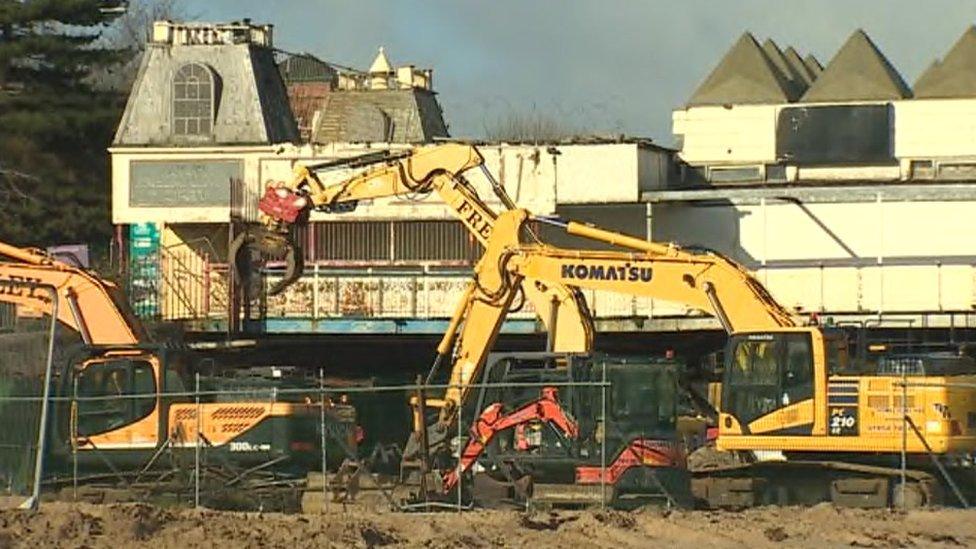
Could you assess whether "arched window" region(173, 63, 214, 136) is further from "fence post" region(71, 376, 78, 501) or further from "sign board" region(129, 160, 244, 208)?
"fence post" region(71, 376, 78, 501)

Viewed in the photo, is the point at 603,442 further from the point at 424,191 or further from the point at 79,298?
the point at 79,298

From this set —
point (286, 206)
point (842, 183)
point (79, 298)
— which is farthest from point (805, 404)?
point (842, 183)

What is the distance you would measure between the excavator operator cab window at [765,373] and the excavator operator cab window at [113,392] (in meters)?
8.81

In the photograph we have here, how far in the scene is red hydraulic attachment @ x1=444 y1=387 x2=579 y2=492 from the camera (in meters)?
28.8

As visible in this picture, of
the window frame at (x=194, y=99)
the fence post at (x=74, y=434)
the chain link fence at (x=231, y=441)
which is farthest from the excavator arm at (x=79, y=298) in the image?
the window frame at (x=194, y=99)

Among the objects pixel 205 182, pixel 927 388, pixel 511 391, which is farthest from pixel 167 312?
pixel 927 388

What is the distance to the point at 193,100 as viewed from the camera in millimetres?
53125

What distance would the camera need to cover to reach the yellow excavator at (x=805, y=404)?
29.3m

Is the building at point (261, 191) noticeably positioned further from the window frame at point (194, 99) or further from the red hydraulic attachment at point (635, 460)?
the red hydraulic attachment at point (635, 460)

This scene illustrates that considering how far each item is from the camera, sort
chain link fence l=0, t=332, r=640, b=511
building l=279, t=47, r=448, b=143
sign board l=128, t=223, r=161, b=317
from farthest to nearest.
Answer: building l=279, t=47, r=448, b=143 → sign board l=128, t=223, r=161, b=317 → chain link fence l=0, t=332, r=640, b=511

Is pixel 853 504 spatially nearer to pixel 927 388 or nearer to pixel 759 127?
pixel 927 388

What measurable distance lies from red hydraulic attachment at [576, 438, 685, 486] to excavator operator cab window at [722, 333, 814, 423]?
5.89 feet

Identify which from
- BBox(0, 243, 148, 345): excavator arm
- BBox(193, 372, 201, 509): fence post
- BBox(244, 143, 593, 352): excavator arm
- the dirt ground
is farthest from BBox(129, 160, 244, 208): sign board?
the dirt ground

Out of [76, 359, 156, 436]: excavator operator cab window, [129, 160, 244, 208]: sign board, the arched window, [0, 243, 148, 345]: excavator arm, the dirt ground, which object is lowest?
the dirt ground
